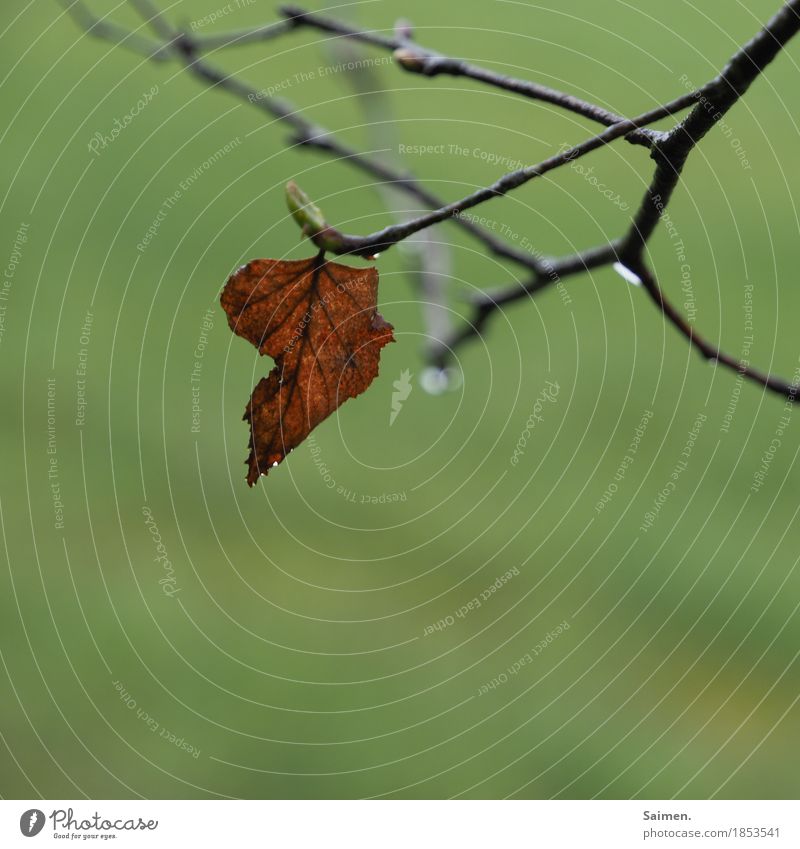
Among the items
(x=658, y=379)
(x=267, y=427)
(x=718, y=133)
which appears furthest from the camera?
(x=658, y=379)

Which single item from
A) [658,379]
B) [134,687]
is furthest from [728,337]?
[134,687]

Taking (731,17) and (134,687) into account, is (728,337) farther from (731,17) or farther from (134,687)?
(134,687)

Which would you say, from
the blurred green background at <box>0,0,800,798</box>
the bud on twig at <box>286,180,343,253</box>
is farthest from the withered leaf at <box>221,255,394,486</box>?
the blurred green background at <box>0,0,800,798</box>

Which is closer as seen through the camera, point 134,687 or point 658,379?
point 134,687

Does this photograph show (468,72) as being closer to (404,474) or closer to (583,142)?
(583,142)

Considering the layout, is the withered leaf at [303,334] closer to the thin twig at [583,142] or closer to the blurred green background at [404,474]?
the thin twig at [583,142]

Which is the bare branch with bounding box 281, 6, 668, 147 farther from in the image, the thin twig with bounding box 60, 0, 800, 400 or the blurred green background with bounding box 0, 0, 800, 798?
the blurred green background with bounding box 0, 0, 800, 798
